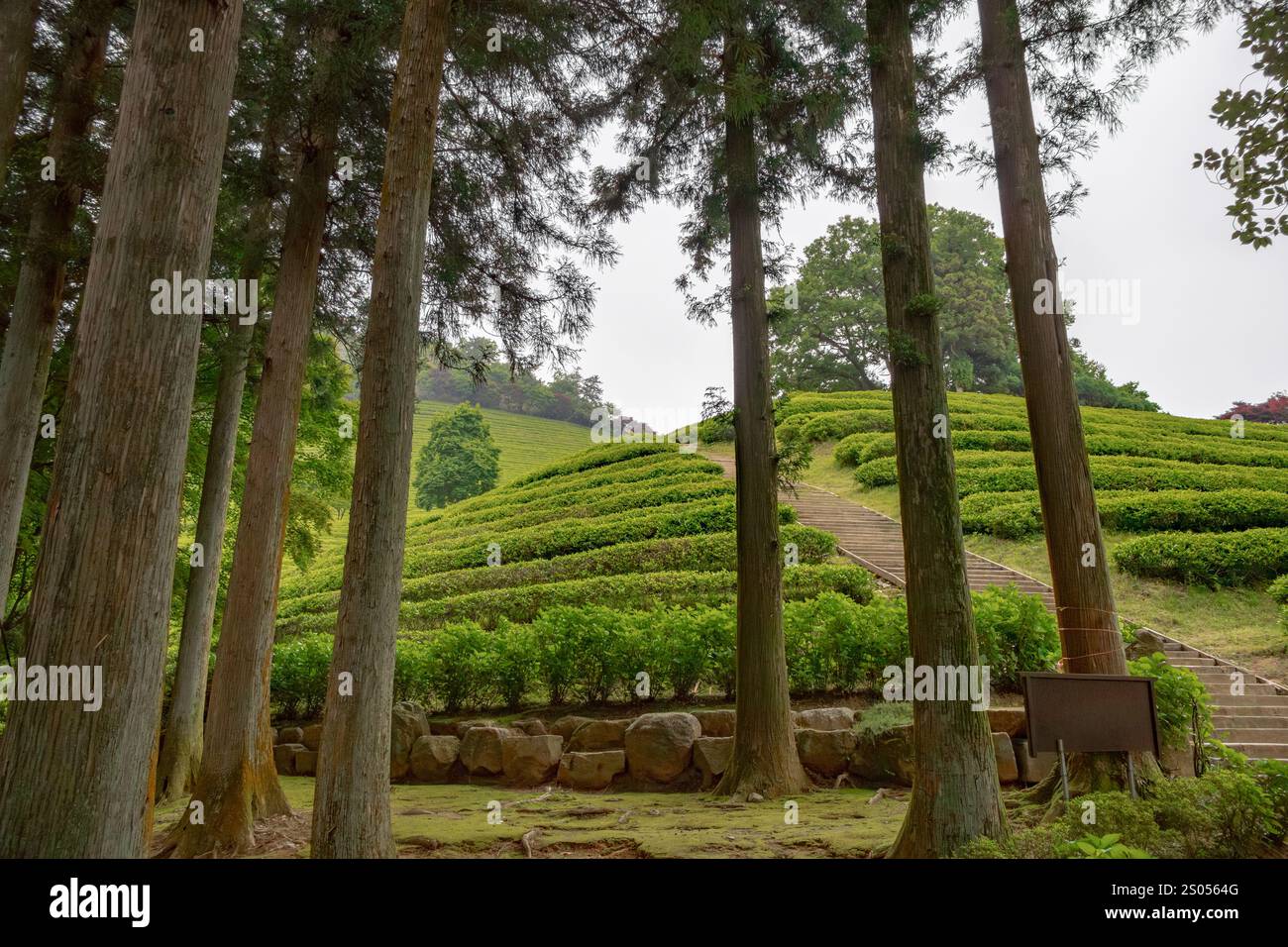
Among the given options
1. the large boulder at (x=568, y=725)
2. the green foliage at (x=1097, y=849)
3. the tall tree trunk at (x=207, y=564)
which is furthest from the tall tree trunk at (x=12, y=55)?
the green foliage at (x=1097, y=849)

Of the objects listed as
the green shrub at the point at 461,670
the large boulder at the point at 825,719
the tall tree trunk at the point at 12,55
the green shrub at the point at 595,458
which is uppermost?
the green shrub at the point at 595,458

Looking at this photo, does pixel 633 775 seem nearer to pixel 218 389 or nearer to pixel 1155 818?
pixel 1155 818

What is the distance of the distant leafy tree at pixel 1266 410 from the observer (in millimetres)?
29625

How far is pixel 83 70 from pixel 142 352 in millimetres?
5780

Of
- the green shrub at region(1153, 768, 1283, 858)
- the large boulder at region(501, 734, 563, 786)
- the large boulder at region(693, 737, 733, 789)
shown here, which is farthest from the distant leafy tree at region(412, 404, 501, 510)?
the green shrub at region(1153, 768, 1283, 858)

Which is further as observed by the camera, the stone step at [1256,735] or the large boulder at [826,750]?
the stone step at [1256,735]

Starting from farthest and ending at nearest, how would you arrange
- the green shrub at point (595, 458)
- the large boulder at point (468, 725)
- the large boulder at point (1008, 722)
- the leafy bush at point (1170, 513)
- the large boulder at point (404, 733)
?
the green shrub at point (595, 458) → the leafy bush at point (1170, 513) → the large boulder at point (468, 725) → the large boulder at point (404, 733) → the large boulder at point (1008, 722)

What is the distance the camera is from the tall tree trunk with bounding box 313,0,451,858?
4.08 meters

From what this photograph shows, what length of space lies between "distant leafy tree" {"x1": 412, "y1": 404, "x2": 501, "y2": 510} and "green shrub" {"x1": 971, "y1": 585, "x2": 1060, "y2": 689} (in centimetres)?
3196

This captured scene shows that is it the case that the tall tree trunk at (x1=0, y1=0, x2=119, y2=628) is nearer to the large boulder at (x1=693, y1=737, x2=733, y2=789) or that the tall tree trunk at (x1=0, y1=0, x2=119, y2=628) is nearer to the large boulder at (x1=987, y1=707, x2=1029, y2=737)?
the large boulder at (x1=693, y1=737, x2=733, y2=789)

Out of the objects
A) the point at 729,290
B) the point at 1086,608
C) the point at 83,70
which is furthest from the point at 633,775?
the point at 83,70

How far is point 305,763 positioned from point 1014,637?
861 centimetres

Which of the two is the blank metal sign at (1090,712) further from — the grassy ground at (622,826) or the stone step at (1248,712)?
the stone step at (1248,712)

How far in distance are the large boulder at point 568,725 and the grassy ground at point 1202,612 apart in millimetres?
7198
